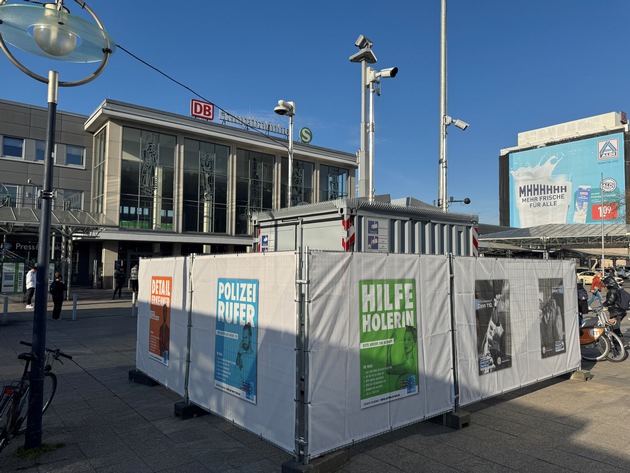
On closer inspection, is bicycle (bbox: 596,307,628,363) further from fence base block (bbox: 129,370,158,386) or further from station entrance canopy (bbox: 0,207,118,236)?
station entrance canopy (bbox: 0,207,118,236)

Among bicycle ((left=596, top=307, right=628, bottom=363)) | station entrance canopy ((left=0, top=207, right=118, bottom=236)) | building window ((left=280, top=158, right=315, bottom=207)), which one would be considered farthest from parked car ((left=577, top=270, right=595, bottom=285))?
station entrance canopy ((left=0, top=207, right=118, bottom=236))

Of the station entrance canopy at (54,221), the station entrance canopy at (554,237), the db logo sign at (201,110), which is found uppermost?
the db logo sign at (201,110)

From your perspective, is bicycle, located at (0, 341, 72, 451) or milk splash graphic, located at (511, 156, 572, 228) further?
milk splash graphic, located at (511, 156, 572, 228)

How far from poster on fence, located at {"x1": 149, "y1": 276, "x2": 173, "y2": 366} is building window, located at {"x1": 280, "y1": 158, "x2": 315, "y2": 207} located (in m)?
33.8

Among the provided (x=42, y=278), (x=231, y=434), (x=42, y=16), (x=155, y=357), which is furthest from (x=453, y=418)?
(x=42, y=16)

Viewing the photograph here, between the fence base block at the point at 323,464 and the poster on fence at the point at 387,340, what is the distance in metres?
0.54

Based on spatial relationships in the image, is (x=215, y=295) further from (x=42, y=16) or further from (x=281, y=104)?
(x=281, y=104)

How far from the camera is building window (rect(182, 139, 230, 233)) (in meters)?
Result: 34.3

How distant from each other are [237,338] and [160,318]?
2282 millimetres

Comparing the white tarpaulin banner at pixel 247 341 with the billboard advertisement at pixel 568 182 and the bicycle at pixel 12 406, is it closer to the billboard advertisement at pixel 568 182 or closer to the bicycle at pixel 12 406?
the bicycle at pixel 12 406

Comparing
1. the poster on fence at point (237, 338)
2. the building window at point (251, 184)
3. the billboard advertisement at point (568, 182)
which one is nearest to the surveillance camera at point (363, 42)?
the poster on fence at point (237, 338)

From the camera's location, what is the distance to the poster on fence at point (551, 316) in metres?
6.83

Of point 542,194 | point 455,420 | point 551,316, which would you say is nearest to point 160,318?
point 455,420

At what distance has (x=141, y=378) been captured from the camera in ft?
23.2
